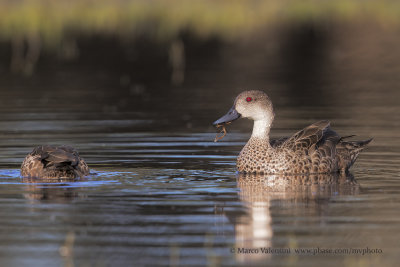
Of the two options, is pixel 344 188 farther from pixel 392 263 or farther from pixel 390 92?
pixel 390 92

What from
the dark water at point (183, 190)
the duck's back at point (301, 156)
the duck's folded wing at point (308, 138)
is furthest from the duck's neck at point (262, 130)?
the dark water at point (183, 190)

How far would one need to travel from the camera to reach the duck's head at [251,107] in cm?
1220

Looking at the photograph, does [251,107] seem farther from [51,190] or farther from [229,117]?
[51,190]

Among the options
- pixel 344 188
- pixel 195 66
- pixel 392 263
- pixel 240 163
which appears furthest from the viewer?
pixel 195 66

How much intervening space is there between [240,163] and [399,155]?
6.98ft

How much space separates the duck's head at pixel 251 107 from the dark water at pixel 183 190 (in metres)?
0.65

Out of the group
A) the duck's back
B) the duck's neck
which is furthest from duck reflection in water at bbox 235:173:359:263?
the duck's neck

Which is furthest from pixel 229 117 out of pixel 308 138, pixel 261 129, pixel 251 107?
pixel 308 138

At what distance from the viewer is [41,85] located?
21.3 meters

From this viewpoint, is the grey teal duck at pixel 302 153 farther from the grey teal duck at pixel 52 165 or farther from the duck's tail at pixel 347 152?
the grey teal duck at pixel 52 165

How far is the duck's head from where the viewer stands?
12195mm

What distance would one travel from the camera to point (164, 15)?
33.1 metres

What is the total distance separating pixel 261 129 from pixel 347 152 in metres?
1.12

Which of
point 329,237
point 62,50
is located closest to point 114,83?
point 62,50
